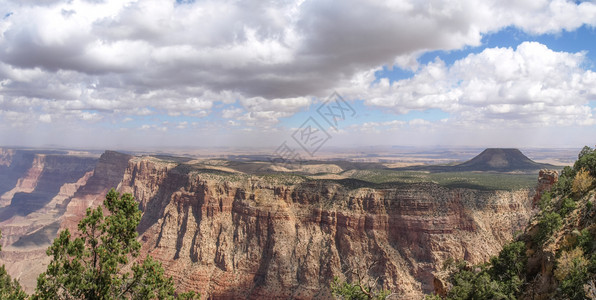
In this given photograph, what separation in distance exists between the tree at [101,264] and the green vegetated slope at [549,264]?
2192 cm

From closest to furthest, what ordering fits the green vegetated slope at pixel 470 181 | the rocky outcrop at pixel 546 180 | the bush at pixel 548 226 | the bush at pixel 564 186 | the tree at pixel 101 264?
the tree at pixel 101 264 < the bush at pixel 548 226 < the bush at pixel 564 186 < the rocky outcrop at pixel 546 180 < the green vegetated slope at pixel 470 181

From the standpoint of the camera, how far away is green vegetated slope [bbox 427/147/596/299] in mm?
17859

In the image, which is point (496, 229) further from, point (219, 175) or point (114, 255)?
point (114, 255)

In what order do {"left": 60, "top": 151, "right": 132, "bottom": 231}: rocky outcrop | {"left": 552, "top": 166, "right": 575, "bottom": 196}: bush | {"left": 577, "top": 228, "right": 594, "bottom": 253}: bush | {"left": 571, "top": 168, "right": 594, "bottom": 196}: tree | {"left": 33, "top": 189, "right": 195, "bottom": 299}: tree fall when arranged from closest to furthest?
{"left": 33, "top": 189, "right": 195, "bottom": 299}: tree → {"left": 577, "top": 228, "right": 594, "bottom": 253}: bush → {"left": 571, "top": 168, "right": 594, "bottom": 196}: tree → {"left": 552, "top": 166, "right": 575, "bottom": 196}: bush → {"left": 60, "top": 151, "right": 132, "bottom": 231}: rocky outcrop

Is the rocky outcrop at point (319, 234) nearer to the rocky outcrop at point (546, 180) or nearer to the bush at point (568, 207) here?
the rocky outcrop at point (546, 180)

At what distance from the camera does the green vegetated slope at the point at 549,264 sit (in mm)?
17859

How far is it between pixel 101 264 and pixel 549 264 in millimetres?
28843

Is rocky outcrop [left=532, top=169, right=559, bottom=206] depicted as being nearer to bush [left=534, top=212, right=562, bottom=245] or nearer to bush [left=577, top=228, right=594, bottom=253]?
bush [left=534, top=212, right=562, bottom=245]

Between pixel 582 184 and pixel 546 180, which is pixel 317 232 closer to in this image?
pixel 546 180

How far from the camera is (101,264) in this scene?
1792 cm

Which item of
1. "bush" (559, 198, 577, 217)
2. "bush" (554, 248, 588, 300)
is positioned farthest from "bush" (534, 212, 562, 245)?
"bush" (554, 248, 588, 300)

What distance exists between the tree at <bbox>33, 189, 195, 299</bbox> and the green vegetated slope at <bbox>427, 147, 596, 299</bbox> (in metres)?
21.9

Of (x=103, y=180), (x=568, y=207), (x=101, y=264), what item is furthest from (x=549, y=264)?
(x=103, y=180)

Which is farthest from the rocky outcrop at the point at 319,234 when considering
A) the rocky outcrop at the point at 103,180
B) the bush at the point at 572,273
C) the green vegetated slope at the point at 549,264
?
the rocky outcrop at the point at 103,180
